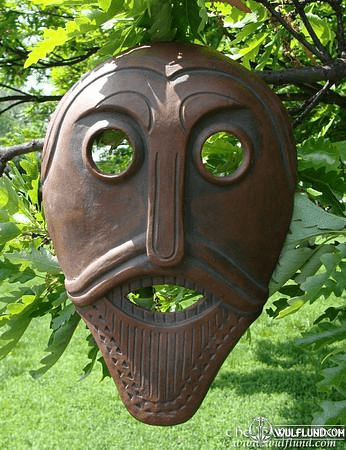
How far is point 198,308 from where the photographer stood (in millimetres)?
1413

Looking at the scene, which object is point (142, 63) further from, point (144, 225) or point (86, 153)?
point (144, 225)

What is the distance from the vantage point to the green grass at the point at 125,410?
6.01m

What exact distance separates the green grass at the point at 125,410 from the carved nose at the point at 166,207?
15.7 feet

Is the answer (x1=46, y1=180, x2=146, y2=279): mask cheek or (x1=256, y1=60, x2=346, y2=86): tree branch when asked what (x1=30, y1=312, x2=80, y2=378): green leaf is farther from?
(x1=256, y1=60, x2=346, y2=86): tree branch

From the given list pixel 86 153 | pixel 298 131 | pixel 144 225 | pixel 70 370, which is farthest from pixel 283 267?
pixel 70 370

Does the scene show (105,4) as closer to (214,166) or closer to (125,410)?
(214,166)

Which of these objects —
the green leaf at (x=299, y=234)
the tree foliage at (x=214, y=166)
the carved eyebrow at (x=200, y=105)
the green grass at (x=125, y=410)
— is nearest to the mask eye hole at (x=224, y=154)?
the tree foliage at (x=214, y=166)

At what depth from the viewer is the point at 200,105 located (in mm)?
1335

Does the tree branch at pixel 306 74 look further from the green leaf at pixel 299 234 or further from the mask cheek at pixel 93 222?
the mask cheek at pixel 93 222

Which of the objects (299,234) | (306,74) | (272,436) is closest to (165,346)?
(299,234)

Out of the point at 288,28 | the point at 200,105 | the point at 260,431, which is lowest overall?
the point at 260,431

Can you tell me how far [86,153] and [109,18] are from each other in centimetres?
35

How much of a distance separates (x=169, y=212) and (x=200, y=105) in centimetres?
22

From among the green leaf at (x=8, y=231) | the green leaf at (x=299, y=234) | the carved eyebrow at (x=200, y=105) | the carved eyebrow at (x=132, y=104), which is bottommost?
the green leaf at (x=8, y=231)
